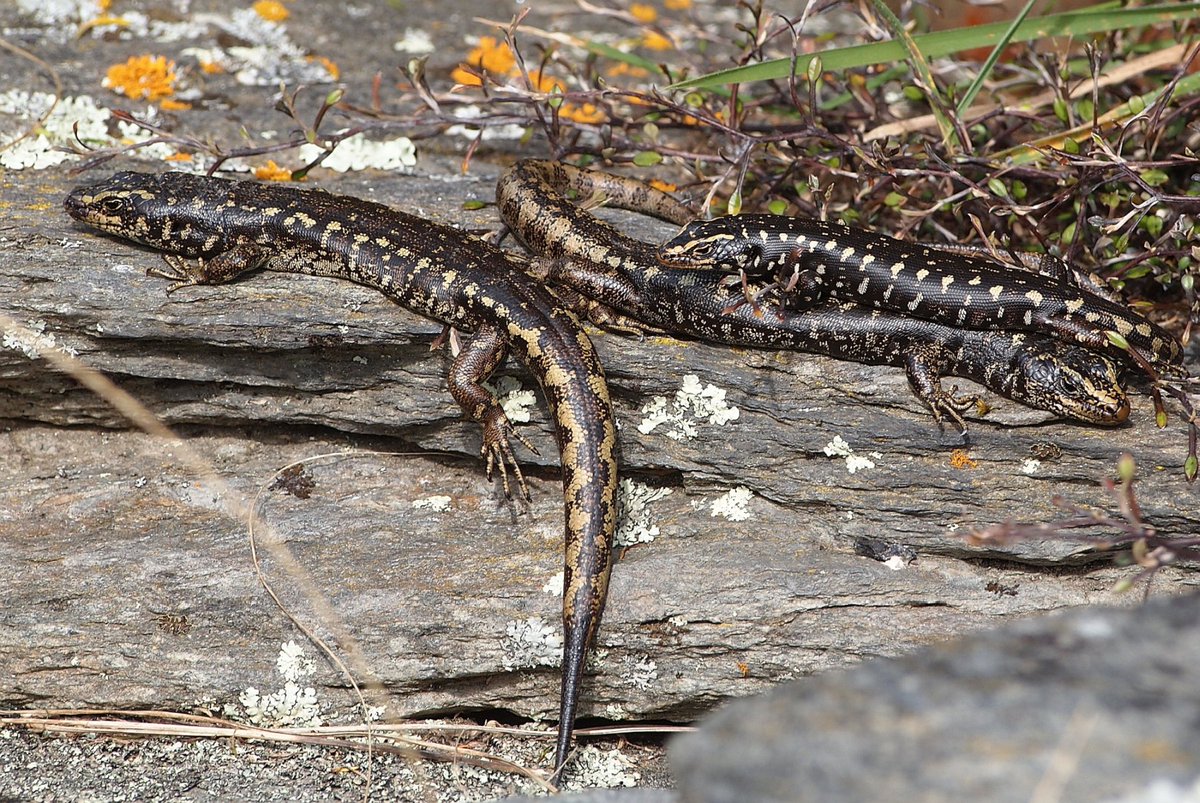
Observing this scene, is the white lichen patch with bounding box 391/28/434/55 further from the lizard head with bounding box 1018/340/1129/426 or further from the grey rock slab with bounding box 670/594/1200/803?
the grey rock slab with bounding box 670/594/1200/803

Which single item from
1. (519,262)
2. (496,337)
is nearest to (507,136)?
(519,262)

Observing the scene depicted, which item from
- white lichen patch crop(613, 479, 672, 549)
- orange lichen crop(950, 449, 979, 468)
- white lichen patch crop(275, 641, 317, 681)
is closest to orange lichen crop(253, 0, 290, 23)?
white lichen patch crop(613, 479, 672, 549)

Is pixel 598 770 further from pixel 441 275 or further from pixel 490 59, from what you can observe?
pixel 490 59

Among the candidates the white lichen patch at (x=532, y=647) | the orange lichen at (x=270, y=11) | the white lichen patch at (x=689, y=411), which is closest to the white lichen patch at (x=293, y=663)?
the white lichen patch at (x=532, y=647)

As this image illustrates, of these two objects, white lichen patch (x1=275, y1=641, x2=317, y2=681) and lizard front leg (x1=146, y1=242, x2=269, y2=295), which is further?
lizard front leg (x1=146, y1=242, x2=269, y2=295)

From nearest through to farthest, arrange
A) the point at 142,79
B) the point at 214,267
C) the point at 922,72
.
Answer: the point at 214,267 < the point at 922,72 < the point at 142,79

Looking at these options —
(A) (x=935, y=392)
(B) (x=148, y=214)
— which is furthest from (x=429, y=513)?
(A) (x=935, y=392)
